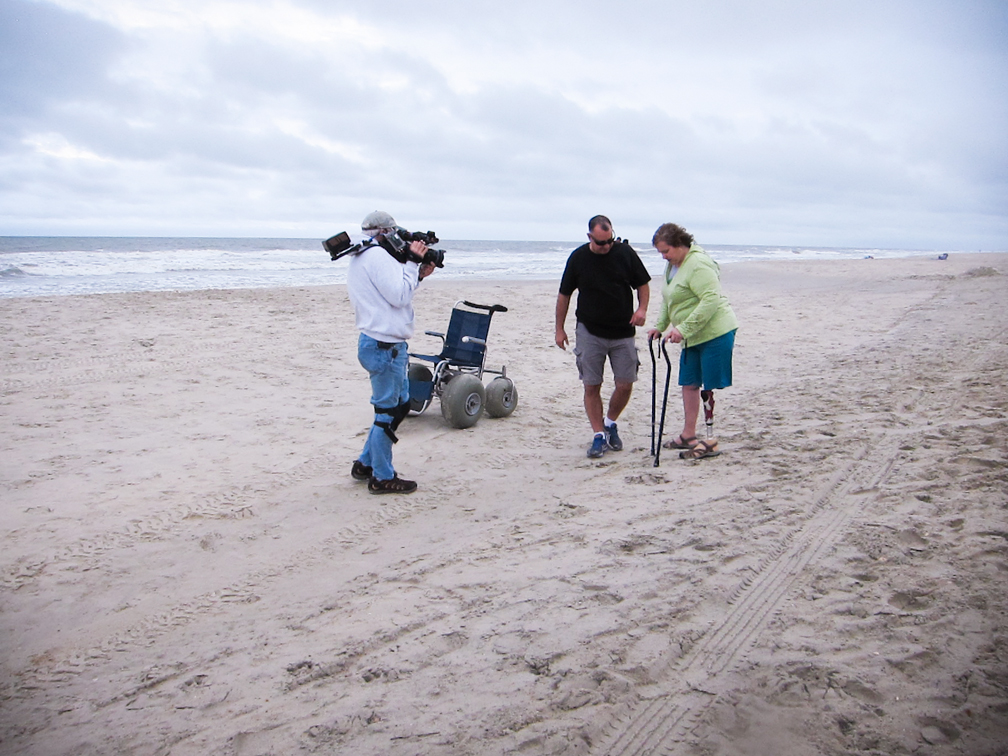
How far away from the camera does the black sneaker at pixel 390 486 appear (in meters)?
4.58

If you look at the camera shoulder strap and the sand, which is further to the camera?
the camera shoulder strap

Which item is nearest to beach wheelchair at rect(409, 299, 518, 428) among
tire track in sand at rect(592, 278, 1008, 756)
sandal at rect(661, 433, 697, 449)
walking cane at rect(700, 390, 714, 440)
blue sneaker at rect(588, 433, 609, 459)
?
blue sneaker at rect(588, 433, 609, 459)

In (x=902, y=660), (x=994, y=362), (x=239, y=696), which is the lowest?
(x=239, y=696)

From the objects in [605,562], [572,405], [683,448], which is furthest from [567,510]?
[572,405]

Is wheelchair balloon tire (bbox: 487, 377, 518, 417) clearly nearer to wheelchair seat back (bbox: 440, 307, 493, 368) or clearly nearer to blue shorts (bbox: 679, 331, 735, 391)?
wheelchair seat back (bbox: 440, 307, 493, 368)

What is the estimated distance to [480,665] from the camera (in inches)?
104

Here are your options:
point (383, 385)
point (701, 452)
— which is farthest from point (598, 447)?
point (383, 385)

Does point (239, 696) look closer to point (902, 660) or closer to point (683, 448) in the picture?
point (902, 660)

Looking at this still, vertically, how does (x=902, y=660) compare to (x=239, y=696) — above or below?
above

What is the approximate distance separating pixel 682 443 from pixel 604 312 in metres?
1.14

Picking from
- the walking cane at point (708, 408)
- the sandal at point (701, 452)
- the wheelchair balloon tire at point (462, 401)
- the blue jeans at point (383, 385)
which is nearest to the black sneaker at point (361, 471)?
the blue jeans at point (383, 385)

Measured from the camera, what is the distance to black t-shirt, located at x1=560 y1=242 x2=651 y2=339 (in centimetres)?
514

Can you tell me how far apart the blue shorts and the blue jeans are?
2002 mm

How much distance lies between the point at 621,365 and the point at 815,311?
982 cm
